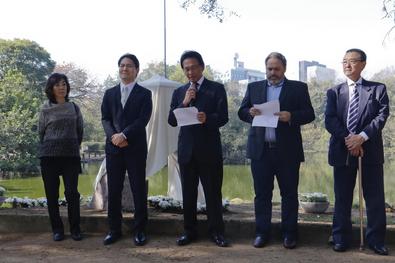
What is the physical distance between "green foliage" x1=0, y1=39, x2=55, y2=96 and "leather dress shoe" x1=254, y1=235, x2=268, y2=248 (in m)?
21.7

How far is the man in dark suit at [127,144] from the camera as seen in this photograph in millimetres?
3654

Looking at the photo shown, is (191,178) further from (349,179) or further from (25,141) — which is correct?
(25,141)

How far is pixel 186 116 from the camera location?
11.5ft

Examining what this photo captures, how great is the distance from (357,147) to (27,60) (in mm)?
25133

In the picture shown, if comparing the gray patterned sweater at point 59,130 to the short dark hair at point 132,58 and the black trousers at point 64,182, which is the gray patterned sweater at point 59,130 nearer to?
the black trousers at point 64,182

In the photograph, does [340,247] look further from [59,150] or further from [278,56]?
[59,150]

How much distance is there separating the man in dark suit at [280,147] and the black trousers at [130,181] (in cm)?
87

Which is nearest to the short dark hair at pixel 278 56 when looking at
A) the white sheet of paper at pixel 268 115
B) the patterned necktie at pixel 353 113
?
the white sheet of paper at pixel 268 115

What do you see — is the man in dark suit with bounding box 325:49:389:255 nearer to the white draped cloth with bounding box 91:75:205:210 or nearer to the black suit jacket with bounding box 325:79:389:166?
the black suit jacket with bounding box 325:79:389:166

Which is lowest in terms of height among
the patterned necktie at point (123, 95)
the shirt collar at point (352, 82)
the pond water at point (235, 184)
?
the pond water at point (235, 184)

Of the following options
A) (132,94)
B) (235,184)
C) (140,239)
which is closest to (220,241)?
(140,239)

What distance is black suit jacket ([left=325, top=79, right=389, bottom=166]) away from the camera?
3300mm

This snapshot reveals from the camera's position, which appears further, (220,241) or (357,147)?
(220,241)

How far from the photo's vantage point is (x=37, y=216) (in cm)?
422
